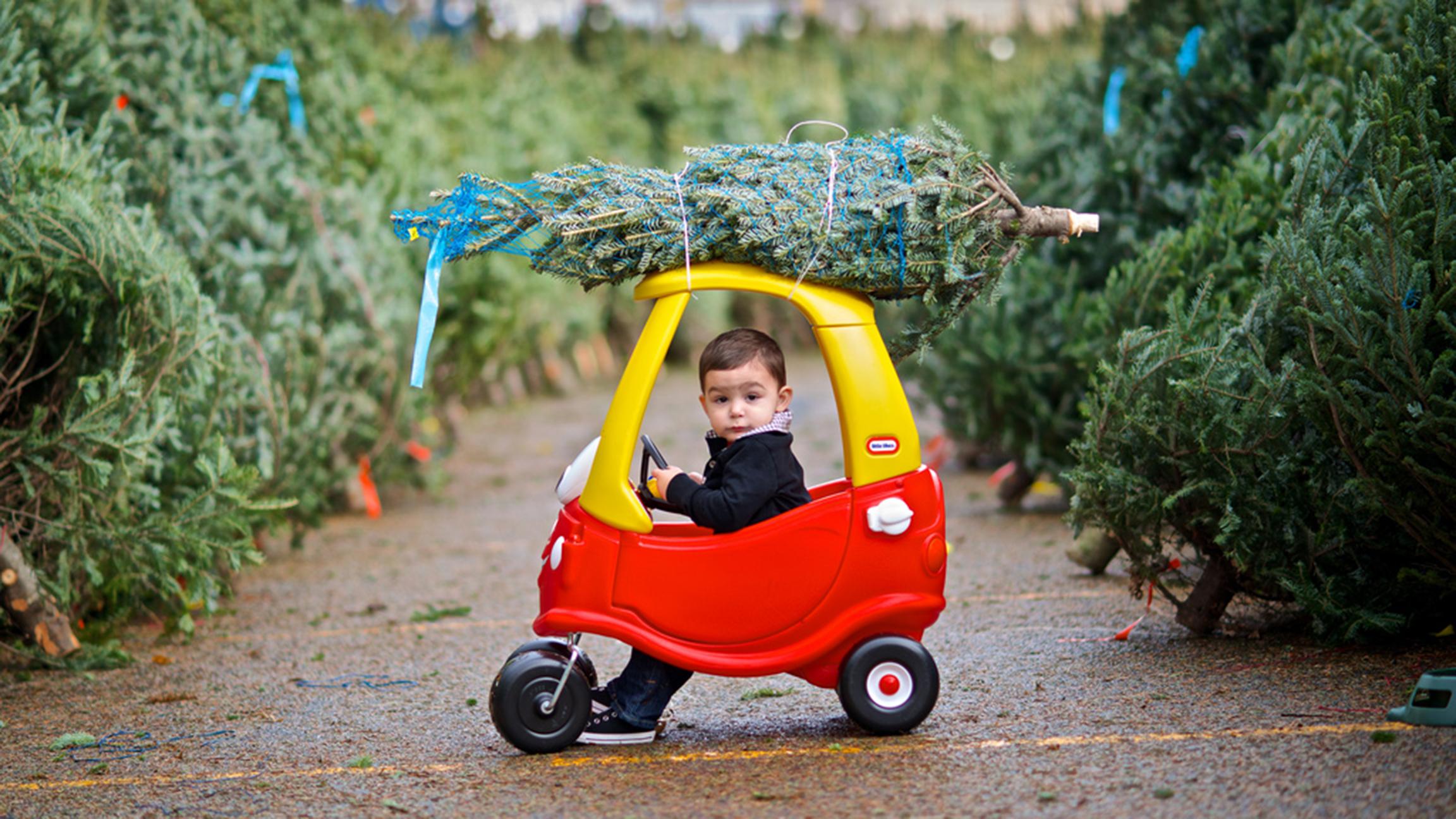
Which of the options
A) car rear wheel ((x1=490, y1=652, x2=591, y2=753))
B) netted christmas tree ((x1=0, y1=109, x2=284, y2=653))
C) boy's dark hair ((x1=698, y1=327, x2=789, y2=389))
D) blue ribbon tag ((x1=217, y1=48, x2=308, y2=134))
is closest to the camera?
car rear wheel ((x1=490, y1=652, x2=591, y2=753))

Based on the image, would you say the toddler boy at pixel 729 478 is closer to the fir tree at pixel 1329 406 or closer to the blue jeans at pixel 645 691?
the blue jeans at pixel 645 691

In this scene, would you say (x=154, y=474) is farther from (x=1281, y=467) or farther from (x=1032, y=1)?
(x=1032, y=1)

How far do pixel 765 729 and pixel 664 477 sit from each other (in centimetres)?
87

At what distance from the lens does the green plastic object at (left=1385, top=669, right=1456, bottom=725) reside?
13.4ft

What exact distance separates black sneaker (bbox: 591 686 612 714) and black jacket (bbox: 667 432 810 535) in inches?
24.0

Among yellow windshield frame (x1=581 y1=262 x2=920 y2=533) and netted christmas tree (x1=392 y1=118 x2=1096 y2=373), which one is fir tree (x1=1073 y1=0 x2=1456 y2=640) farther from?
yellow windshield frame (x1=581 y1=262 x2=920 y2=533)

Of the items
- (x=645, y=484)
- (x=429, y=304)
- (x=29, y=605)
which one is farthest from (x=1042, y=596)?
(x=29, y=605)

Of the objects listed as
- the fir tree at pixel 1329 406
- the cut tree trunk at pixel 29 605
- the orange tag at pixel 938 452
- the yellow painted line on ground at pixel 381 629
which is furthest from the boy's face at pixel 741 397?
the orange tag at pixel 938 452

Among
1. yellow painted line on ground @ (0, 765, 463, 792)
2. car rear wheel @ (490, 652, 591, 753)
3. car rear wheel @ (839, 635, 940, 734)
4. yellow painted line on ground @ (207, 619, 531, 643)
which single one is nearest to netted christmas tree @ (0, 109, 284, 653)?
yellow painted line on ground @ (207, 619, 531, 643)

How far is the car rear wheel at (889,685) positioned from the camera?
4371 millimetres

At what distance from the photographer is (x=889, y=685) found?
439 centimetres

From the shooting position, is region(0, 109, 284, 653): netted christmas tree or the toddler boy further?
region(0, 109, 284, 653): netted christmas tree

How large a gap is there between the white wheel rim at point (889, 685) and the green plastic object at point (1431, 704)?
4.52 feet

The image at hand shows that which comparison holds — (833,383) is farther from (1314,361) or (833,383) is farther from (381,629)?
(381,629)
